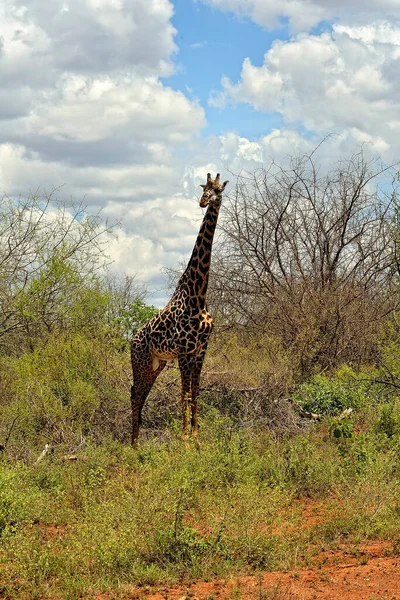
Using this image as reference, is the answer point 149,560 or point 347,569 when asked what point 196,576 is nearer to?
point 149,560

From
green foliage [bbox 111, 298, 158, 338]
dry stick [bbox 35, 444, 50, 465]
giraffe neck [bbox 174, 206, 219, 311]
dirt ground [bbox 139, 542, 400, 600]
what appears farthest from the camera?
green foliage [bbox 111, 298, 158, 338]

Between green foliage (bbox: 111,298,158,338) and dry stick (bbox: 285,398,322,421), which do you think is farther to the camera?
green foliage (bbox: 111,298,158,338)

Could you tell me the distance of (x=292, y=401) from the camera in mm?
13195

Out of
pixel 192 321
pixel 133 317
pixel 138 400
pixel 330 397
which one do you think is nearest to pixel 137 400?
pixel 138 400

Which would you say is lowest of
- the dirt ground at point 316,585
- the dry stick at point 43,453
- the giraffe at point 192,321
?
the dirt ground at point 316,585

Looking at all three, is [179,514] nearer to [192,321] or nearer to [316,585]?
[316,585]

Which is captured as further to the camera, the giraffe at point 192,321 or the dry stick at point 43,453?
the giraffe at point 192,321

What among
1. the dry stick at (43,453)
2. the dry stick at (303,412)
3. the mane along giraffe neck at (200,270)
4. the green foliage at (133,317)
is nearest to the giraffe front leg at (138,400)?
the dry stick at (43,453)

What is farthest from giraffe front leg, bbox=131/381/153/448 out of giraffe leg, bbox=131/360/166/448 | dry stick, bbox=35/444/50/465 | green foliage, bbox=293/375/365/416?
green foliage, bbox=293/375/365/416

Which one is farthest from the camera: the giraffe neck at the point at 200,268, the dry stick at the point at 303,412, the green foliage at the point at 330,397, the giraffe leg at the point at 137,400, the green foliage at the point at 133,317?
the green foliage at the point at 133,317

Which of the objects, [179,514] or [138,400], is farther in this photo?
[138,400]

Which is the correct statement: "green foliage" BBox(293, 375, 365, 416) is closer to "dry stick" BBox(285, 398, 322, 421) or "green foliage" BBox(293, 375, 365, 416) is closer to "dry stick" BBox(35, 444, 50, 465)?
"dry stick" BBox(285, 398, 322, 421)

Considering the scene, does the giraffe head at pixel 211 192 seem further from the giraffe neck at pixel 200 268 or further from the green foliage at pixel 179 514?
the green foliage at pixel 179 514

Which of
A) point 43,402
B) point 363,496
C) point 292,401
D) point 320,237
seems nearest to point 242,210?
point 320,237
